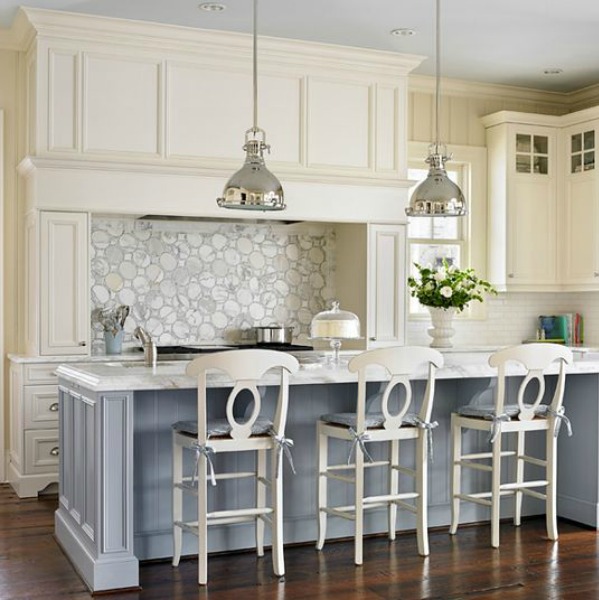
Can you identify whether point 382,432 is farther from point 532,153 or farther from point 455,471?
point 532,153

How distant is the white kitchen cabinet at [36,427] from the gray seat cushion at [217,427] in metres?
1.99

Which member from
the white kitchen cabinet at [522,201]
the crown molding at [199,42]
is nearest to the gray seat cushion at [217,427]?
the crown molding at [199,42]

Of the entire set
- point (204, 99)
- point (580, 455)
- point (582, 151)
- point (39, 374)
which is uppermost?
point (204, 99)

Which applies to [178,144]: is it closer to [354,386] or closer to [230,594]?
[354,386]

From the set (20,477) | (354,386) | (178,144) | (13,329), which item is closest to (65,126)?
(178,144)

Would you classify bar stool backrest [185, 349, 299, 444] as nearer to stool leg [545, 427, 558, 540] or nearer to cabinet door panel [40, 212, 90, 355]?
stool leg [545, 427, 558, 540]

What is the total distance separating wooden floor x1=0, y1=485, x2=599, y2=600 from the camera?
3.94m

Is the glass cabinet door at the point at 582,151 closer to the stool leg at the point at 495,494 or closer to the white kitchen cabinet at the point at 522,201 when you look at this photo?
the white kitchen cabinet at the point at 522,201

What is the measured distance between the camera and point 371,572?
4.25m

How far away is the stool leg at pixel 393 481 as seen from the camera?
470cm

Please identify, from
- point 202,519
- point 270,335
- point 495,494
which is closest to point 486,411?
point 495,494

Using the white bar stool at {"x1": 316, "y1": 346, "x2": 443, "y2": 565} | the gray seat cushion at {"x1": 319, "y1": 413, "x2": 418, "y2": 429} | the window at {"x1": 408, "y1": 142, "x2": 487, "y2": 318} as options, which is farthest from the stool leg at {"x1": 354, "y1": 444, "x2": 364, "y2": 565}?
the window at {"x1": 408, "y1": 142, "x2": 487, "y2": 318}

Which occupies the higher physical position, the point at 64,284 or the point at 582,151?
the point at 582,151

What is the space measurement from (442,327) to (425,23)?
90.6 inches
